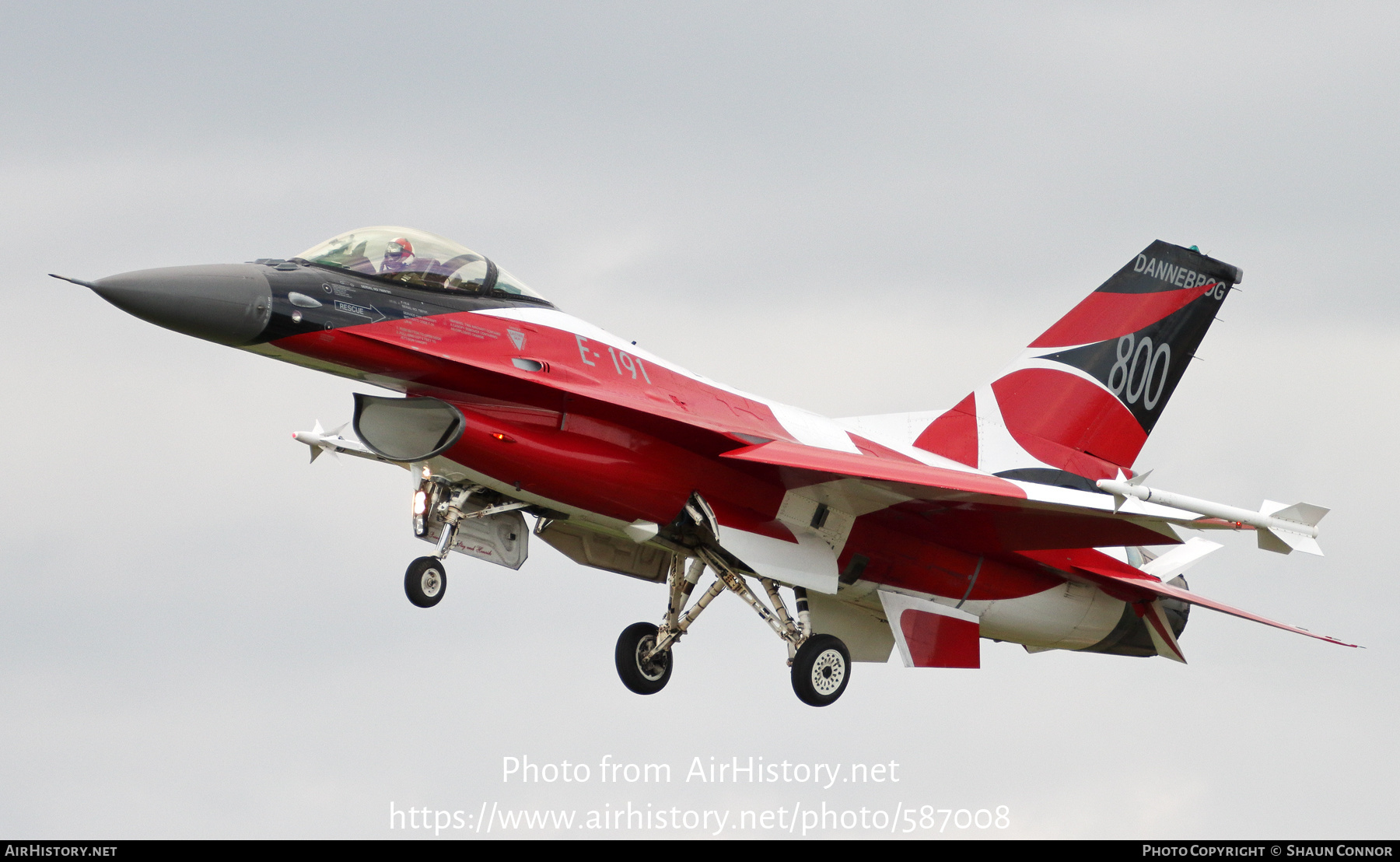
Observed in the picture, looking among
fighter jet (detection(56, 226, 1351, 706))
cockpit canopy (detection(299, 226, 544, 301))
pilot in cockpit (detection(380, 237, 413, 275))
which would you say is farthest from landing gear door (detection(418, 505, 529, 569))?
pilot in cockpit (detection(380, 237, 413, 275))

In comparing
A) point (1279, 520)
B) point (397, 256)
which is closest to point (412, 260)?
point (397, 256)

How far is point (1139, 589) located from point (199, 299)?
1140cm

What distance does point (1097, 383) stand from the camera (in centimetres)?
2111

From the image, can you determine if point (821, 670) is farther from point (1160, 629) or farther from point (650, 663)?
point (1160, 629)

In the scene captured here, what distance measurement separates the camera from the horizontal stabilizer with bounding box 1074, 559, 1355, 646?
19.7 meters

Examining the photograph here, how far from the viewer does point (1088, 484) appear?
20625 mm

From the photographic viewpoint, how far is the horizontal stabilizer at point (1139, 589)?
19688mm

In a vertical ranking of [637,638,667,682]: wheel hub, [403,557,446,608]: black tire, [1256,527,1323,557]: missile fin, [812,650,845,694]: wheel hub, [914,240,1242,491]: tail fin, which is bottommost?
[637,638,667,682]: wheel hub

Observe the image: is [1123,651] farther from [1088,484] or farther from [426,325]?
[426,325]

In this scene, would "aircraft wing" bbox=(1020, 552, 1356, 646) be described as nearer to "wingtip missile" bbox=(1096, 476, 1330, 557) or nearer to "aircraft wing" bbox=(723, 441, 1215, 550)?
"aircraft wing" bbox=(723, 441, 1215, 550)

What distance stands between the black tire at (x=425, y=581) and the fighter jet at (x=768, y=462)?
0.07 feet

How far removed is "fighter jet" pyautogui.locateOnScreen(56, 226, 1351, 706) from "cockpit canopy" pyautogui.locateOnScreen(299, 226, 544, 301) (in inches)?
1.1

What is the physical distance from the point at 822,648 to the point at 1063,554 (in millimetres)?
3550

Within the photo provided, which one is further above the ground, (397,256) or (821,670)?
(397,256)
